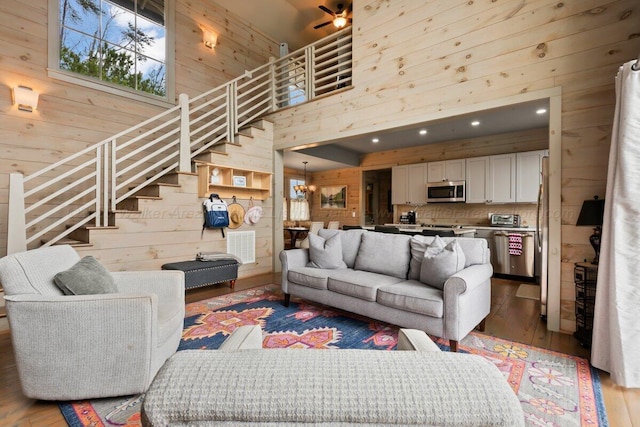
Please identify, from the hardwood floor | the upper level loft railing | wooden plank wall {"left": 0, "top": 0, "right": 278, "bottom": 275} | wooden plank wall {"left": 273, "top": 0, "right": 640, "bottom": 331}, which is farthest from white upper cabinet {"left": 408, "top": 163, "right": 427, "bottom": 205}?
wooden plank wall {"left": 0, "top": 0, "right": 278, "bottom": 275}

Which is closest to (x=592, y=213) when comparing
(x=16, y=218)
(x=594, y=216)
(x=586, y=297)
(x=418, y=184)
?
(x=594, y=216)

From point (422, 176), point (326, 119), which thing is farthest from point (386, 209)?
point (326, 119)

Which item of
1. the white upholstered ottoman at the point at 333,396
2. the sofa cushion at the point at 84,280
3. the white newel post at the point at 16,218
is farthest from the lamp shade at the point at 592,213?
the white newel post at the point at 16,218

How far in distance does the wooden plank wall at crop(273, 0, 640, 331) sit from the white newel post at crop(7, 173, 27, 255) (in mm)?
3540

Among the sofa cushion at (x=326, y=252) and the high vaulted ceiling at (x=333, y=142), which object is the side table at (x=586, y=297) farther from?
the high vaulted ceiling at (x=333, y=142)

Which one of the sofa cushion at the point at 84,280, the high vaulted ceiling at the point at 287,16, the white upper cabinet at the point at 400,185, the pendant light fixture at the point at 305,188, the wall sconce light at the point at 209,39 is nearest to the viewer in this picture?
the sofa cushion at the point at 84,280

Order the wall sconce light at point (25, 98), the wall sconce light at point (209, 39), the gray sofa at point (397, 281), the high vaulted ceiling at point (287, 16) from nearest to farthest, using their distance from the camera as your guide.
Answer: the gray sofa at point (397, 281) → the wall sconce light at point (25, 98) → the wall sconce light at point (209, 39) → the high vaulted ceiling at point (287, 16)

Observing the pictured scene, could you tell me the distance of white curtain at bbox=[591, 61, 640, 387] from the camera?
1878 millimetres

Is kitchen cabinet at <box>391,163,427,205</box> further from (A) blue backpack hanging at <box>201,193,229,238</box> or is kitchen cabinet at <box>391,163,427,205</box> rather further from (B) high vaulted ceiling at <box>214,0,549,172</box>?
(A) blue backpack hanging at <box>201,193,229,238</box>

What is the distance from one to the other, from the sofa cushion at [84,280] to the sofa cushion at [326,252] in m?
1.90

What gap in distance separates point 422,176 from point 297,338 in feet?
16.5

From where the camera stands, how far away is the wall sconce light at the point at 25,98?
331 centimetres

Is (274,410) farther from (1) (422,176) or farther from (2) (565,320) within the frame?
(1) (422,176)

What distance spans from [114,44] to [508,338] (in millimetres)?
5909
